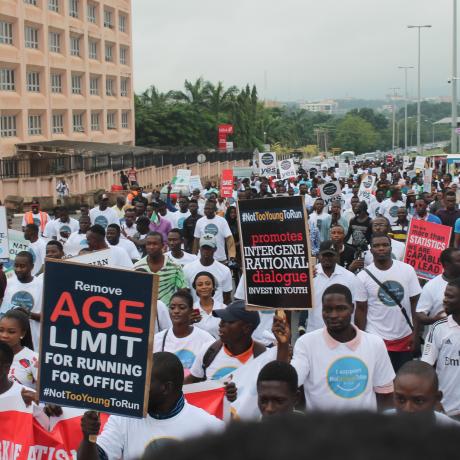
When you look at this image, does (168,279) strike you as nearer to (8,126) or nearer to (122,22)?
(8,126)

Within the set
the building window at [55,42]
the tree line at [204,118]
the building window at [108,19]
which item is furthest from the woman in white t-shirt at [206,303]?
the tree line at [204,118]

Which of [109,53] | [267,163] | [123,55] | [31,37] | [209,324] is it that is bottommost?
[209,324]

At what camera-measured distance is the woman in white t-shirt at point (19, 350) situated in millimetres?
5516

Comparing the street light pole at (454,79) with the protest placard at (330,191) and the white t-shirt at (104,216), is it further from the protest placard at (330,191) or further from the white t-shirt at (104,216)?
the white t-shirt at (104,216)

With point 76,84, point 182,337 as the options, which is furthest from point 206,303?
point 76,84

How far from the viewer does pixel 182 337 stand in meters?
6.13

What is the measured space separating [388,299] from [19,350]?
10.8 ft

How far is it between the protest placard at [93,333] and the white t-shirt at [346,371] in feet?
3.99

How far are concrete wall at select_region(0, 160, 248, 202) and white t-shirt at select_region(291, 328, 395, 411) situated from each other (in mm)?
31890

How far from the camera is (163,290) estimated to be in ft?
27.5

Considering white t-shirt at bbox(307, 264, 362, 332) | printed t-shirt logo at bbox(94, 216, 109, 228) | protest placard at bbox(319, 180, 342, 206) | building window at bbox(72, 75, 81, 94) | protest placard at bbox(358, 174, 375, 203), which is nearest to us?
white t-shirt at bbox(307, 264, 362, 332)

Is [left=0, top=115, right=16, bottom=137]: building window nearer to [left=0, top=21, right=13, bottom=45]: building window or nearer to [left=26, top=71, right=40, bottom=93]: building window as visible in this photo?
[left=26, top=71, right=40, bottom=93]: building window

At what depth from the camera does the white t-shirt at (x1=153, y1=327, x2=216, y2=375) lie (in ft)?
19.7

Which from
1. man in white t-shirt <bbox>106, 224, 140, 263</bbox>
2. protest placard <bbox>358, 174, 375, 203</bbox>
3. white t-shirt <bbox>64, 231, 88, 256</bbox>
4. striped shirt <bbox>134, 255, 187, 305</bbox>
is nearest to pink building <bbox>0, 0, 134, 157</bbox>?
protest placard <bbox>358, 174, 375, 203</bbox>
